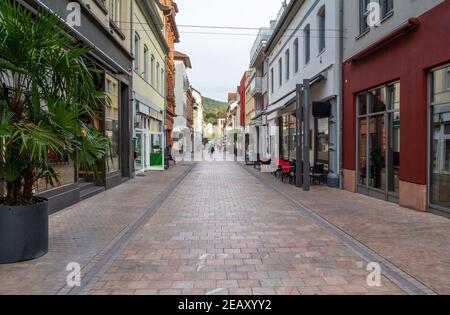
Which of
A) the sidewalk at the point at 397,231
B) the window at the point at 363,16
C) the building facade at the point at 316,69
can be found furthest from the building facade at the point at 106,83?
the window at the point at 363,16

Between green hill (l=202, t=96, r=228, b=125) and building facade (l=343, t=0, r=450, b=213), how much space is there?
135 m

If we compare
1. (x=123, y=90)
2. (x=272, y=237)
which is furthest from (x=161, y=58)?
(x=272, y=237)

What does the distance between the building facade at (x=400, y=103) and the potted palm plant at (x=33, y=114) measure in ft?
21.9

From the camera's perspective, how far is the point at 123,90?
57.9ft

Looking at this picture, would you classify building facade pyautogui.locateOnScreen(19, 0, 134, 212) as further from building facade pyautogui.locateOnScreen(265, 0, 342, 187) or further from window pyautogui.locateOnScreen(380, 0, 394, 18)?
window pyautogui.locateOnScreen(380, 0, 394, 18)

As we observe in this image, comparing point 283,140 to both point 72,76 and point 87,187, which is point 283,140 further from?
point 72,76

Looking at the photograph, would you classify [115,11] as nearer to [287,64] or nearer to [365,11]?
[365,11]

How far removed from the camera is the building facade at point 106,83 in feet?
31.2

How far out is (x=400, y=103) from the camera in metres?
10.3

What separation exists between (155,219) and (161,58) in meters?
23.2

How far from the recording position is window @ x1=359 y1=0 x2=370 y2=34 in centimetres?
1248

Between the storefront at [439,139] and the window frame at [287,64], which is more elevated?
the window frame at [287,64]

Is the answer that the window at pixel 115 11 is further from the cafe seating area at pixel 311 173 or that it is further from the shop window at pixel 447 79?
the shop window at pixel 447 79

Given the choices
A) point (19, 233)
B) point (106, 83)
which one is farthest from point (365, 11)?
point (19, 233)
